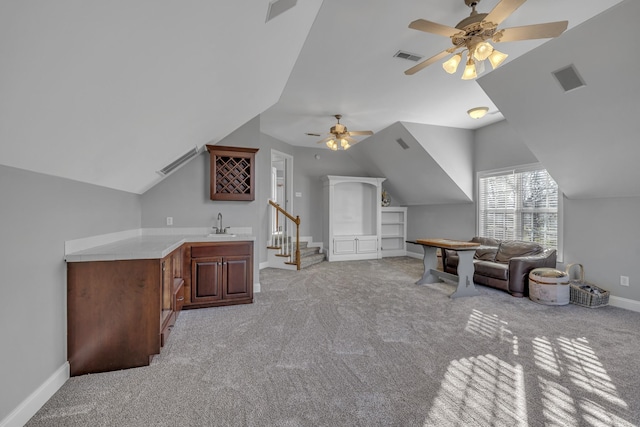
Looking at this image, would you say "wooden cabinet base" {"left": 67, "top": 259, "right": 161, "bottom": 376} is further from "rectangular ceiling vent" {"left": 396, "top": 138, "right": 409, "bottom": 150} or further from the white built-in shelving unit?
the white built-in shelving unit

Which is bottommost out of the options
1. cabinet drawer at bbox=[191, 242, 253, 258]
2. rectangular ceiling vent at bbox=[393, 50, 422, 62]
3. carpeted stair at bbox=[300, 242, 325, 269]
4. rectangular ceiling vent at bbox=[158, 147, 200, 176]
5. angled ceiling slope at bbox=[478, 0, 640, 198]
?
carpeted stair at bbox=[300, 242, 325, 269]

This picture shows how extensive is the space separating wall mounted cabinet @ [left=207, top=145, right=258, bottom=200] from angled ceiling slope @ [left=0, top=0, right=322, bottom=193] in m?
0.97

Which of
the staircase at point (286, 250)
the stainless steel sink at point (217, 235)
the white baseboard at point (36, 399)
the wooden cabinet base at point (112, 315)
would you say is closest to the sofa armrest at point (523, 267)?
the staircase at point (286, 250)

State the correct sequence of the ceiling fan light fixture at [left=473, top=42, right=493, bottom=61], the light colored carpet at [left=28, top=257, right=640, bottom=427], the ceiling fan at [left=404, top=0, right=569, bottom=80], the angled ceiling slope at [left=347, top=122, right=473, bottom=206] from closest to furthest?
the light colored carpet at [left=28, top=257, right=640, bottom=427] → the ceiling fan at [left=404, top=0, right=569, bottom=80] → the ceiling fan light fixture at [left=473, top=42, right=493, bottom=61] → the angled ceiling slope at [left=347, top=122, right=473, bottom=206]

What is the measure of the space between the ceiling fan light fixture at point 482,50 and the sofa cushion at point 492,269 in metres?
3.24

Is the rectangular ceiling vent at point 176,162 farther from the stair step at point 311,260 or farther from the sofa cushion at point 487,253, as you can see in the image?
the sofa cushion at point 487,253

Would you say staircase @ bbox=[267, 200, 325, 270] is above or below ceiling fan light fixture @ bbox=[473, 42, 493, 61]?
below

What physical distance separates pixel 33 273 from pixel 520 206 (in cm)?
625

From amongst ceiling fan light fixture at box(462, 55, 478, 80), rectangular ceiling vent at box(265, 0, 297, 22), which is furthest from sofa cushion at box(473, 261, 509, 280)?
rectangular ceiling vent at box(265, 0, 297, 22)

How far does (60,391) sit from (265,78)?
3.05 meters

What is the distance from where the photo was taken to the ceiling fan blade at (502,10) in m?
1.87

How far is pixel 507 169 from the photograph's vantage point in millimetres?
5223

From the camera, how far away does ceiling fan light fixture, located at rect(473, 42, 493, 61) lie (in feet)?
7.57

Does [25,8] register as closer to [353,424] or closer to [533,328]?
[353,424]
